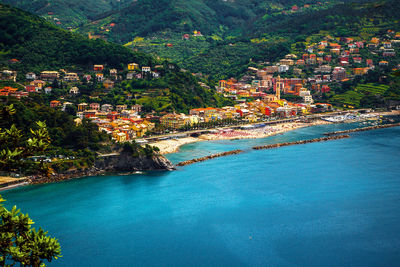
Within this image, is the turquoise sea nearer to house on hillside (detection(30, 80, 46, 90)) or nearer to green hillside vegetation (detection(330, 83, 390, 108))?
house on hillside (detection(30, 80, 46, 90))

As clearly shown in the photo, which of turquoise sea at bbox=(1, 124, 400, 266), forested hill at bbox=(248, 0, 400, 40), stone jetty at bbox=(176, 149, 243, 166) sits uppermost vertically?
forested hill at bbox=(248, 0, 400, 40)

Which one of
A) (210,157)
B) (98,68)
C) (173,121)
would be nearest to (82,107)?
(173,121)

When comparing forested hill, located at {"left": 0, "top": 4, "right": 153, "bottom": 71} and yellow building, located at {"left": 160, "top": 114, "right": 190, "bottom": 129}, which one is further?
forested hill, located at {"left": 0, "top": 4, "right": 153, "bottom": 71}

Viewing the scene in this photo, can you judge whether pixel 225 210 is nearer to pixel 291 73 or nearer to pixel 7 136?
pixel 7 136

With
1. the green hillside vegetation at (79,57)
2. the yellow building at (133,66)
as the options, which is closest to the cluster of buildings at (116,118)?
the green hillside vegetation at (79,57)

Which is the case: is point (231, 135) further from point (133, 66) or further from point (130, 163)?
point (133, 66)

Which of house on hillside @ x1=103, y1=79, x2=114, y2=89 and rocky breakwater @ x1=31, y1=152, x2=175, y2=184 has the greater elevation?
house on hillside @ x1=103, y1=79, x2=114, y2=89

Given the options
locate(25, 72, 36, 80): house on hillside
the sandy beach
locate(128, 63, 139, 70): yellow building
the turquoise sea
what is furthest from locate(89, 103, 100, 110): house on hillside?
the turquoise sea

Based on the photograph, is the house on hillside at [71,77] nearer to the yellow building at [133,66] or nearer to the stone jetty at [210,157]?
the yellow building at [133,66]
